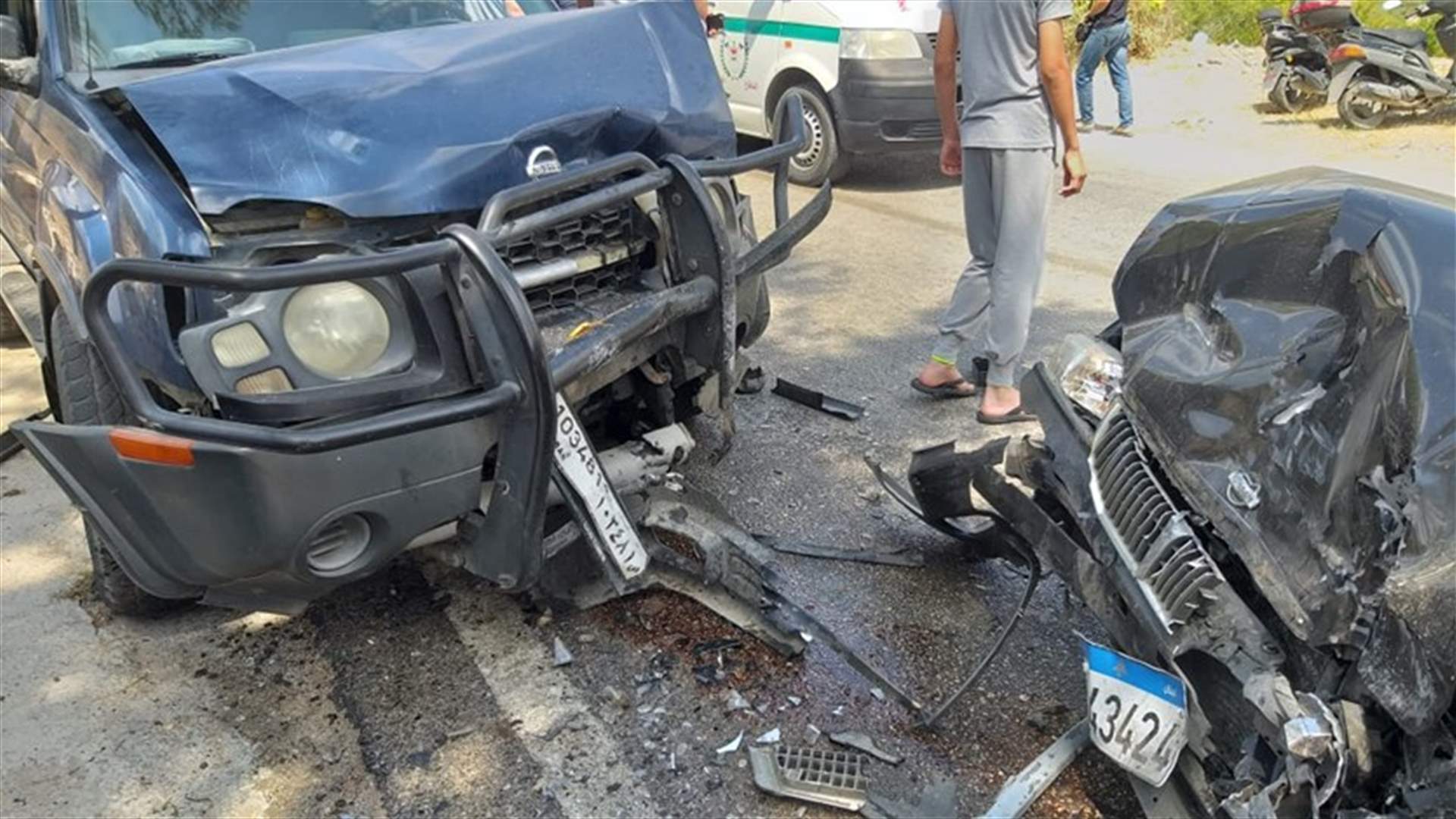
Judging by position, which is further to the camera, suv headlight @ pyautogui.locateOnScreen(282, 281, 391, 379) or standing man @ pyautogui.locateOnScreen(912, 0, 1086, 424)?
standing man @ pyautogui.locateOnScreen(912, 0, 1086, 424)

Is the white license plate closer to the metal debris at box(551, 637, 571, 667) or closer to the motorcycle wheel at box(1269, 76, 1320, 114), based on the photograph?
the metal debris at box(551, 637, 571, 667)

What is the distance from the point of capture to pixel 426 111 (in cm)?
282

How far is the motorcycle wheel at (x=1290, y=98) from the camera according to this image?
→ 1095 cm

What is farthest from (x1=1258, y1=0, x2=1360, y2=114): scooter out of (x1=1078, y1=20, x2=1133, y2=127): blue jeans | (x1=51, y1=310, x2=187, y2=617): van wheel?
(x1=51, y1=310, x2=187, y2=617): van wheel

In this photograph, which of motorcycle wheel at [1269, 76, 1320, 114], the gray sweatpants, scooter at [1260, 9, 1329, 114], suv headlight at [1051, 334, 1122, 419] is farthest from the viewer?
motorcycle wheel at [1269, 76, 1320, 114]

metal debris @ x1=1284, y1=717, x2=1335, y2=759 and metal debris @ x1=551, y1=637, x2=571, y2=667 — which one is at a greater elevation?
metal debris @ x1=1284, y1=717, x2=1335, y2=759

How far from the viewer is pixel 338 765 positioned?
277 centimetres

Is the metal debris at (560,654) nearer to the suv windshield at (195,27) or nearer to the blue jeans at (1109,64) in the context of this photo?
the suv windshield at (195,27)

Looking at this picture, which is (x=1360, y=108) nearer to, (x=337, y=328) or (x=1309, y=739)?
(x=1309, y=739)

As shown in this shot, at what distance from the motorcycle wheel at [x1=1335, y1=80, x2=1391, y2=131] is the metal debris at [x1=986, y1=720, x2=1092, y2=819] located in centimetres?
963

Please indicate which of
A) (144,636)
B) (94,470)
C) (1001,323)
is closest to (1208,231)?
(1001,323)

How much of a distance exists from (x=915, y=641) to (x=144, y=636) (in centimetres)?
220

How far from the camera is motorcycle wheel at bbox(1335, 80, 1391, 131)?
10141mm

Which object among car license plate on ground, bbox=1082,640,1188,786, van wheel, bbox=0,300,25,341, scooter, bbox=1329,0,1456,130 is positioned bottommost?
scooter, bbox=1329,0,1456,130
